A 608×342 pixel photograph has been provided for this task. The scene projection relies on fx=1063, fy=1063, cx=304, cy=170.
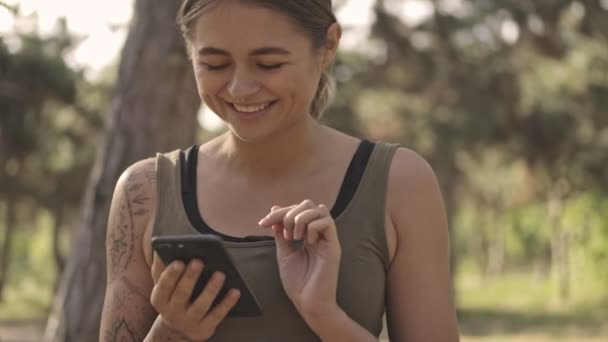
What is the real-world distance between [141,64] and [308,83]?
398 centimetres

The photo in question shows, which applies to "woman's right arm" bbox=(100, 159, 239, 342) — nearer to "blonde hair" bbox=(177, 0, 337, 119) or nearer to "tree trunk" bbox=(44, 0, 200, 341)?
"blonde hair" bbox=(177, 0, 337, 119)

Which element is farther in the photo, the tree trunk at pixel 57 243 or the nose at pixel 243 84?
the tree trunk at pixel 57 243

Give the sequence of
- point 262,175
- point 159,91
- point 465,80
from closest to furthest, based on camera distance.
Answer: point 262,175, point 159,91, point 465,80

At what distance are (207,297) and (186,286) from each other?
5 centimetres

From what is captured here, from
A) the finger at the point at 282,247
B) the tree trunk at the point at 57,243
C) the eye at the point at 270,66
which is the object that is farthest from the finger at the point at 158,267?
the tree trunk at the point at 57,243

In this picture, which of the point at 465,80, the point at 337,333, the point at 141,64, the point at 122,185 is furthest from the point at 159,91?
the point at 465,80

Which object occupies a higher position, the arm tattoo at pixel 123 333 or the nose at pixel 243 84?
the nose at pixel 243 84

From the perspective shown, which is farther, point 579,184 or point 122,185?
point 579,184

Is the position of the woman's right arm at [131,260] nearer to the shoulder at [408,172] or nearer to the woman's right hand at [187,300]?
the woman's right hand at [187,300]

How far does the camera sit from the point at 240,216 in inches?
93.0

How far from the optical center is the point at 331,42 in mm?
2426

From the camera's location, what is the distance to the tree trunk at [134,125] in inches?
239

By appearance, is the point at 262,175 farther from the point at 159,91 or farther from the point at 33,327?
the point at 33,327

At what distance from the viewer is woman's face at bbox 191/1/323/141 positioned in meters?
2.21
